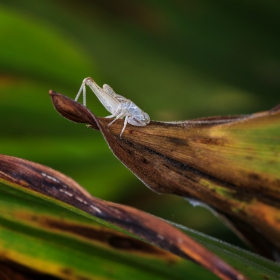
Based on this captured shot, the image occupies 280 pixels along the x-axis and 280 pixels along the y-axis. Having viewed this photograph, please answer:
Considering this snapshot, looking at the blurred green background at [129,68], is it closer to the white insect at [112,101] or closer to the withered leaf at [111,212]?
the white insect at [112,101]

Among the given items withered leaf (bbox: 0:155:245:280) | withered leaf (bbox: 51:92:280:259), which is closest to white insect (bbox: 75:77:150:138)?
withered leaf (bbox: 51:92:280:259)

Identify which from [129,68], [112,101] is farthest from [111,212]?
[129,68]

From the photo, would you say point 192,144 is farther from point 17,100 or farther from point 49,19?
point 49,19

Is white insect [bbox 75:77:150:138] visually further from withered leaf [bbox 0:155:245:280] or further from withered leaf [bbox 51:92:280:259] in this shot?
withered leaf [bbox 0:155:245:280]

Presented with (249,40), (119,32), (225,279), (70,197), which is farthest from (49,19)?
(225,279)

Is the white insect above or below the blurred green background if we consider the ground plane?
below

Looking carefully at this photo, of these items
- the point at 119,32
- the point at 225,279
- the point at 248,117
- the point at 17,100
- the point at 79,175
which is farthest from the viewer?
the point at 119,32
